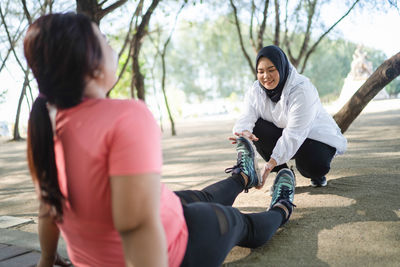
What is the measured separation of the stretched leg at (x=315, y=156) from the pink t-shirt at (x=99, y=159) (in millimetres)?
1948

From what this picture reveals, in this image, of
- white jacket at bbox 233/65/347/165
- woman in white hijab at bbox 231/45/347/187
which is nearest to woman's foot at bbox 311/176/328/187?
woman in white hijab at bbox 231/45/347/187

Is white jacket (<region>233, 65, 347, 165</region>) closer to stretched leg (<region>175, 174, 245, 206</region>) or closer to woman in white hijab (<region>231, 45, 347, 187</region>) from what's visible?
woman in white hijab (<region>231, 45, 347, 187</region>)

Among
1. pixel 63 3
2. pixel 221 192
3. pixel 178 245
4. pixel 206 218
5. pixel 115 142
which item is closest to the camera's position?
pixel 115 142

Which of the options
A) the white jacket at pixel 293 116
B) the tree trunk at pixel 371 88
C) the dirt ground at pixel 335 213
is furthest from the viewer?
the tree trunk at pixel 371 88

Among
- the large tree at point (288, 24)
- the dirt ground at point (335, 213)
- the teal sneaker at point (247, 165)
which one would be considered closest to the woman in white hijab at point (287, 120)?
the teal sneaker at point (247, 165)

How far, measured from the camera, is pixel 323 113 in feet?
9.90

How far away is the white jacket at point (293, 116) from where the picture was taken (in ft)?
8.75

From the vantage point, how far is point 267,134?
2.99m

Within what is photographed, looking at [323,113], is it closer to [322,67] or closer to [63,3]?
[63,3]

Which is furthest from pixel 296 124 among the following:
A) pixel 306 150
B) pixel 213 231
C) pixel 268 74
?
pixel 213 231

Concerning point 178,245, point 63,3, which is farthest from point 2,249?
point 63,3

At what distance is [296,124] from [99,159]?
1947 mm

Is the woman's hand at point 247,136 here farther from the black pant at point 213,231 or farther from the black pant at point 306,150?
the black pant at point 213,231

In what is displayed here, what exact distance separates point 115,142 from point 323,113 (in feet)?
7.77
